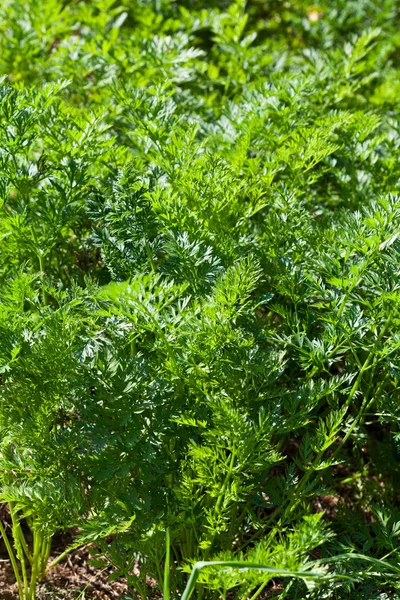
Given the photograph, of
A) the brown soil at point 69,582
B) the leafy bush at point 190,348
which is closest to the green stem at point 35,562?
the leafy bush at point 190,348

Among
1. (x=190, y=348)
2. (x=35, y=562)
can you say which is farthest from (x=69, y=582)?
(x=190, y=348)

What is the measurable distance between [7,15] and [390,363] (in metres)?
2.29

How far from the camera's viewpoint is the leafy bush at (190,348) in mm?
1652

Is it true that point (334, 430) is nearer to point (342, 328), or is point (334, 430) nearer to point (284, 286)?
point (342, 328)

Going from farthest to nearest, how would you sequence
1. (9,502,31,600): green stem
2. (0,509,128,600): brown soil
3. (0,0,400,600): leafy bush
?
(0,509,128,600): brown soil → (9,502,31,600): green stem → (0,0,400,600): leafy bush

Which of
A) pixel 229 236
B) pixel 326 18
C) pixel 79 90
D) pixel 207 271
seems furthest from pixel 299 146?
pixel 326 18

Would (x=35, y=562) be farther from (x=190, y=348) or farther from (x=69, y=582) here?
(x=190, y=348)

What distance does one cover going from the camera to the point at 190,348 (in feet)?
5.44

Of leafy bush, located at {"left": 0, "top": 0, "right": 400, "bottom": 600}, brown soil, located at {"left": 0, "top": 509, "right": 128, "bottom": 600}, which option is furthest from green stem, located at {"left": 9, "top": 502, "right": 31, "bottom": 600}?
brown soil, located at {"left": 0, "top": 509, "right": 128, "bottom": 600}

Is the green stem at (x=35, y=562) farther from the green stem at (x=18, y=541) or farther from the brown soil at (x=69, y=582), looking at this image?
the brown soil at (x=69, y=582)

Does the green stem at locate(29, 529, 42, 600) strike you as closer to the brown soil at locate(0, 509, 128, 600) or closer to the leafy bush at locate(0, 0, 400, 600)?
the leafy bush at locate(0, 0, 400, 600)

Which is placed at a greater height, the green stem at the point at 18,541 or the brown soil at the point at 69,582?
the green stem at the point at 18,541

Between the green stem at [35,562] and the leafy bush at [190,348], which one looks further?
the green stem at [35,562]

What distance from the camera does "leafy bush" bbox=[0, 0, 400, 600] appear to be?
5.42 feet
